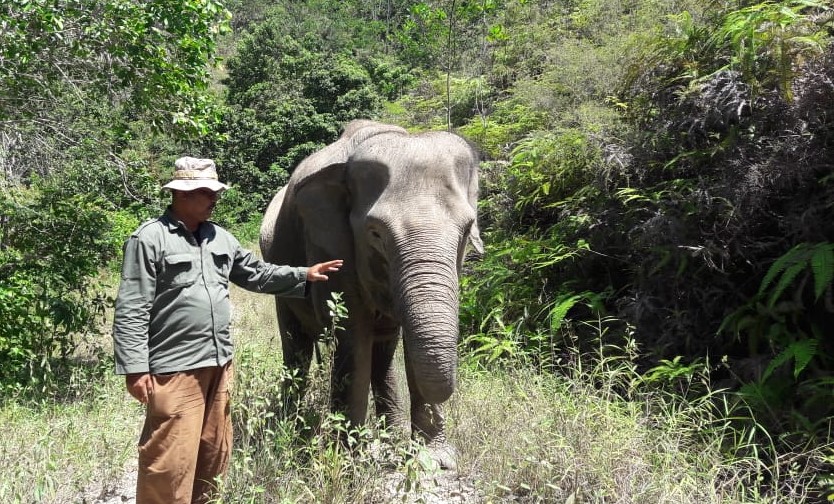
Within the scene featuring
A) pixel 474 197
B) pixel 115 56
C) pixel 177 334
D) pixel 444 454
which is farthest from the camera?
pixel 115 56

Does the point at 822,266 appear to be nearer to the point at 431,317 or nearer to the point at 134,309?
the point at 431,317

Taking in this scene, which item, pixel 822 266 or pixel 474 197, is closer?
pixel 474 197

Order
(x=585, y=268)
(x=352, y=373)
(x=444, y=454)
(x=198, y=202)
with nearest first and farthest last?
(x=198, y=202), (x=352, y=373), (x=444, y=454), (x=585, y=268)

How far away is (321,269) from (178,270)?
893 mm

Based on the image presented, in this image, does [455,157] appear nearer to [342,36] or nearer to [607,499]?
[607,499]

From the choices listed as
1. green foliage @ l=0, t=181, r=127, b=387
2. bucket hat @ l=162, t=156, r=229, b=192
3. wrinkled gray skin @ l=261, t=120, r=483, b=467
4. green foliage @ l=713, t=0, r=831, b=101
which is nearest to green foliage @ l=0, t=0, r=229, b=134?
green foliage @ l=0, t=181, r=127, b=387

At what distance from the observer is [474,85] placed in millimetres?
16953

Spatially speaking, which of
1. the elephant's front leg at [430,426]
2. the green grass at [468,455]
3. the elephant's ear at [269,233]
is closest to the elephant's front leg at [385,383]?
the green grass at [468,455]

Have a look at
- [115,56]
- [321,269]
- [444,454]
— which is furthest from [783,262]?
[115,56]

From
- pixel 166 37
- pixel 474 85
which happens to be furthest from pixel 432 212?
pixel 474 85

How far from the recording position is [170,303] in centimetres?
324

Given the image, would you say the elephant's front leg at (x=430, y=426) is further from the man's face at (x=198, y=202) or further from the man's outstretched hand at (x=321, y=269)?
the man's face at (x=198, y=202)

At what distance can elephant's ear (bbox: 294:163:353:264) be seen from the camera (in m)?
4.25

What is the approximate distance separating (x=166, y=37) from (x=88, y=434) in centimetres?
415
